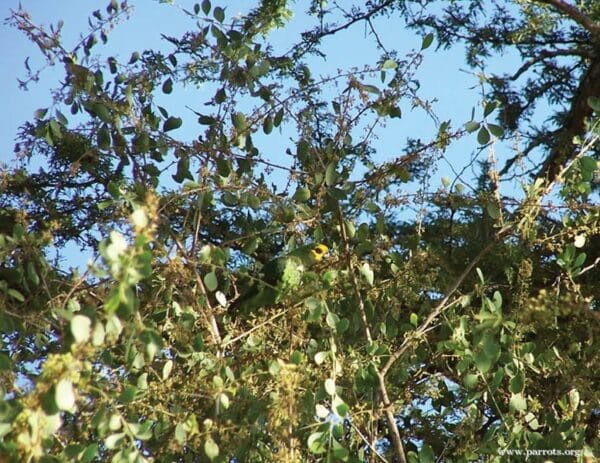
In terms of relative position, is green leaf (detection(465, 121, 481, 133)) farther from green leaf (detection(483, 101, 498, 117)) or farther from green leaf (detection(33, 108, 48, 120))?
green leaf (detection(33, 108, 48, 120))

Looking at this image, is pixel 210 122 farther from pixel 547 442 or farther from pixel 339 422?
pixel 547 442

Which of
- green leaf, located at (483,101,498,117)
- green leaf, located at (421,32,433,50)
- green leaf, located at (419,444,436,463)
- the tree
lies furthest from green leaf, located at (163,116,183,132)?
green leaf, located at (419,444,436,463)

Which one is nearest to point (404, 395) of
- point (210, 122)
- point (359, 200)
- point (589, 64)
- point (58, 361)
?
point (359, 200)

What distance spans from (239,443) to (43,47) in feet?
3.00

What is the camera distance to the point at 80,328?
114 cm

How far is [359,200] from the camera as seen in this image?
2088 millimetres

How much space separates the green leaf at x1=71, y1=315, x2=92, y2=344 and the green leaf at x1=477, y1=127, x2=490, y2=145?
102cm

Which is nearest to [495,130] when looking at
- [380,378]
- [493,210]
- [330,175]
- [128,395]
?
[493,210]

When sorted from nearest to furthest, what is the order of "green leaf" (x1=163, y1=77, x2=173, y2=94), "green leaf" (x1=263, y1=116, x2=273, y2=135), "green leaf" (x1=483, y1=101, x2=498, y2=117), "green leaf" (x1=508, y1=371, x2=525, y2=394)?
"green leaf" (x1=508, y1=371, x2=525, y2=394), "green leaf" (x1=483, y1=101, x2=498, y2=117), "green leaf" (x1=263, y1=116, x2=273, y2=135), "green leaf" (x1=163, y1=77, x2=173, y2=94)

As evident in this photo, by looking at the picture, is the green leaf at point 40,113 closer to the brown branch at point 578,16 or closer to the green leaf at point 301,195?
the green leaf at point 301,195

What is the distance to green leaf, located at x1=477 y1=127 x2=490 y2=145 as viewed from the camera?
1904mm

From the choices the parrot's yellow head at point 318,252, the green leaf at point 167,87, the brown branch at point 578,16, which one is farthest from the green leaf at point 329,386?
the brown branch at point 578,16

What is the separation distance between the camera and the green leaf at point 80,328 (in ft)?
3.72

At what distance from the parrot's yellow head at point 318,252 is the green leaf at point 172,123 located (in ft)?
1.33
